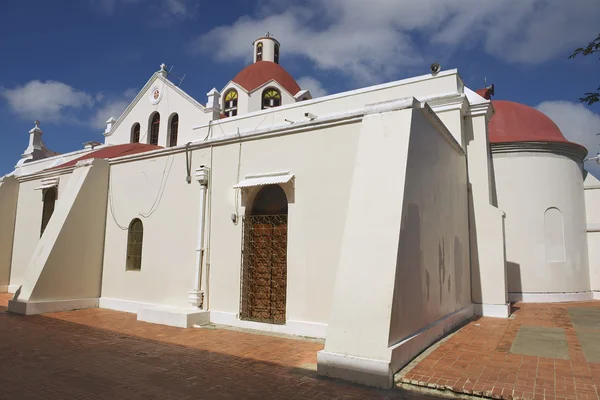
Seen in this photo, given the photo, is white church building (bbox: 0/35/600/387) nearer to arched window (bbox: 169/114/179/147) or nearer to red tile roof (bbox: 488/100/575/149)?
red tile roof (bbox: 488/100/575/149)

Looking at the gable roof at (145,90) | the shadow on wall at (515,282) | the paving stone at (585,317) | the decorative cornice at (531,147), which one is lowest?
the paving stone at (585,317)

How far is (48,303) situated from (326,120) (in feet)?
27.1

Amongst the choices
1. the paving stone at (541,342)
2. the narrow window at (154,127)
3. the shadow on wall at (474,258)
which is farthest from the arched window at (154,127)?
the paving stone at (541,342)

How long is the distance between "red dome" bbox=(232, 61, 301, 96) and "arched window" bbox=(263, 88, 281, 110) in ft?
1.76

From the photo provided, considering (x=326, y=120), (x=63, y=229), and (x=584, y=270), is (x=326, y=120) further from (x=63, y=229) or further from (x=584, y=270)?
(x=584, y=270)

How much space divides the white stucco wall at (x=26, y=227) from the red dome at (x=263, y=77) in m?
11.0

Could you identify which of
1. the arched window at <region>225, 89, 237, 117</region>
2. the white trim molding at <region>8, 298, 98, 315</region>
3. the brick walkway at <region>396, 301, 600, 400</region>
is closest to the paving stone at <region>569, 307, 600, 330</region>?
the brick walkway at <region>396, 301, 600, 400</region>

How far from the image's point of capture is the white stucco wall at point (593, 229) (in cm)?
1324

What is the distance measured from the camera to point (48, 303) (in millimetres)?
10266

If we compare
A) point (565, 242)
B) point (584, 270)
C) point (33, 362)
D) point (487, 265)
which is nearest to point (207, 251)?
point (33, 362)

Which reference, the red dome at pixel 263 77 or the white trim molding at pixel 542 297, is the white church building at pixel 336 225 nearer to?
the white trim molding at pixel 542 297

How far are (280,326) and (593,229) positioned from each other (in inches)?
449

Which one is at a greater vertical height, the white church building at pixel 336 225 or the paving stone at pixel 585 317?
the white church building at pixel 336 225

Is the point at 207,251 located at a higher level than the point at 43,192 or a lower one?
lower
